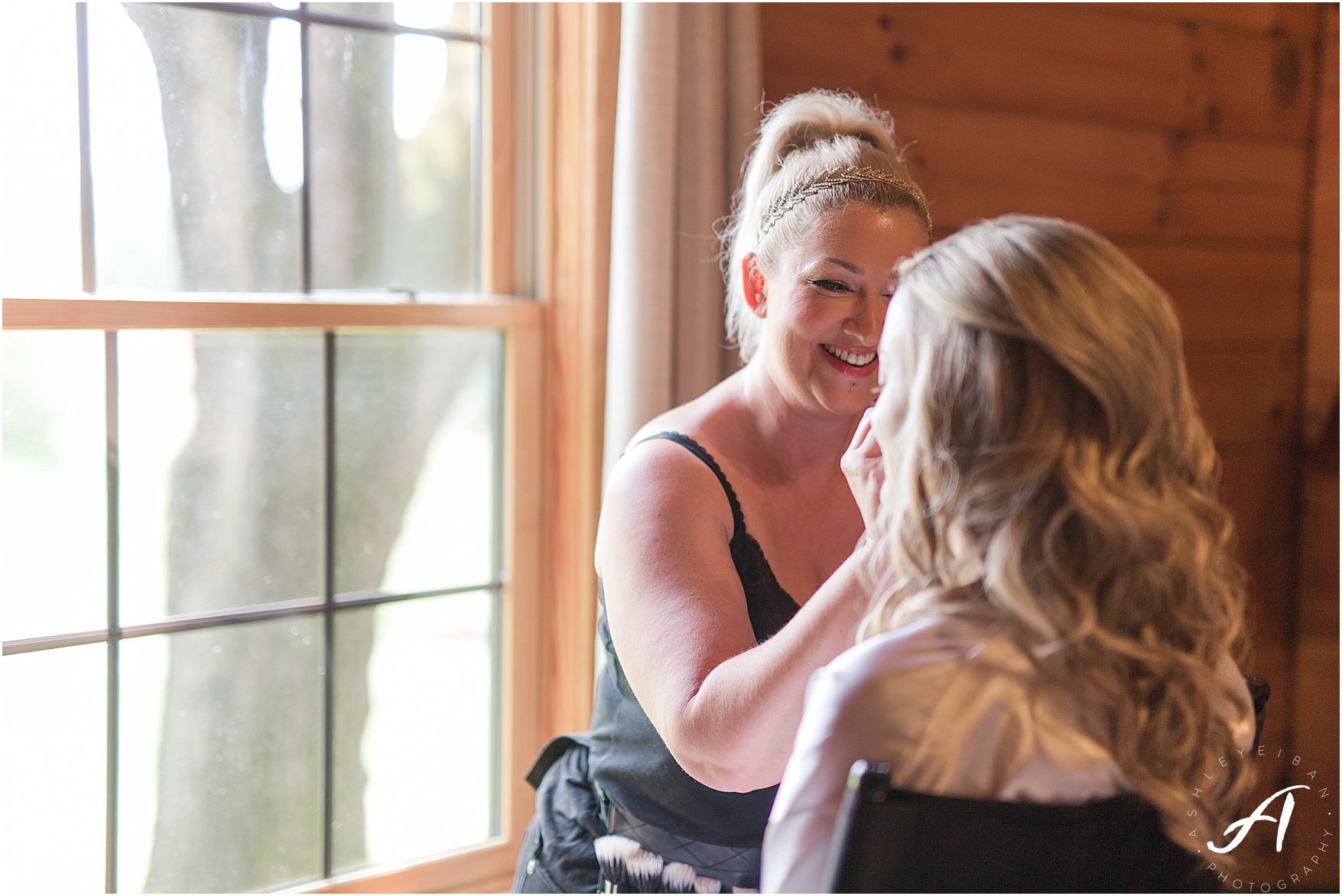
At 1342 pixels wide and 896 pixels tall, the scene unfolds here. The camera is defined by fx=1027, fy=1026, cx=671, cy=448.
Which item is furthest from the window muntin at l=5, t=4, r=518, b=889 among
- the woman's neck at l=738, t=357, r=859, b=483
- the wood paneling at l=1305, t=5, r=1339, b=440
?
the wood paneling at l=1305, t=5, r=1339, b=440

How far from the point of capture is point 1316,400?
2.32 metres

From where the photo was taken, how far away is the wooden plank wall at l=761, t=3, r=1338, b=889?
6.44ft

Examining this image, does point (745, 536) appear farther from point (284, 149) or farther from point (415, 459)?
point (284, 149)

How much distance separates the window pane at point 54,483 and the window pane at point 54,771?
6 cm

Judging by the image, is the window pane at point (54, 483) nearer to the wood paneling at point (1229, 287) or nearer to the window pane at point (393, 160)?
the window pane at point (393, 160)

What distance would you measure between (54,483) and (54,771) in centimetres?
41

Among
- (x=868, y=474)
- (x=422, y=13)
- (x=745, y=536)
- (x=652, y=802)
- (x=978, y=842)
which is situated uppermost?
(x=422, y=13)

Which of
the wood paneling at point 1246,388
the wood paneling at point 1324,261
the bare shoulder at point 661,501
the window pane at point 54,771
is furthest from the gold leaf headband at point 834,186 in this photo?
the wood paneling at point 1324,261

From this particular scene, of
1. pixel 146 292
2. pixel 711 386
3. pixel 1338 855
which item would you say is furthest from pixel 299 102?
pixel 1338 855

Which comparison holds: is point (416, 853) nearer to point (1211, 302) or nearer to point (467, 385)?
point (467, 385)

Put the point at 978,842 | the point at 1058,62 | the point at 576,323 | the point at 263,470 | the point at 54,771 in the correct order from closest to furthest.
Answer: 1. the point at 978,842
2. the point at 54,771
3. the point at 263,470
4. the point at 576,323
5. the point at 1058,62

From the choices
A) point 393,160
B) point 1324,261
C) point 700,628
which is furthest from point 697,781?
point 1324,261

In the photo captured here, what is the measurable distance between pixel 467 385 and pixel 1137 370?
1204 mm

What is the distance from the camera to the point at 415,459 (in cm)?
171
